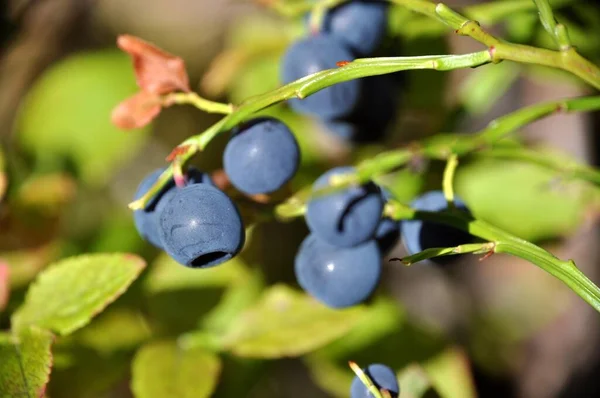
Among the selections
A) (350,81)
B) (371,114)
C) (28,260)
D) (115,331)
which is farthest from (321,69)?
(28,260)

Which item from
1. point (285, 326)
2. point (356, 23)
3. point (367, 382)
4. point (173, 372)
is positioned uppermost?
point (356, 23)

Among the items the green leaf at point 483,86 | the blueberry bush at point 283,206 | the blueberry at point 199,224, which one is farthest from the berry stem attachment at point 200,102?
the green leaf at point 483,86

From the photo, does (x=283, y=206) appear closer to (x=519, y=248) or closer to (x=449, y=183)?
(x=449, y=183)

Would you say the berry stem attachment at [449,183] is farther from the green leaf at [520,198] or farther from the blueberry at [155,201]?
the green leaf at [520,198]

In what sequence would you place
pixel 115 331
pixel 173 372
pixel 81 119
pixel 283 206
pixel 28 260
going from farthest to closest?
pixel 81 119, pixel 28 260, pixel 115 331, pixel 173 372, pixel 283 206

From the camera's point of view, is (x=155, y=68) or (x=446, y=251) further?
(x=155, y=68)

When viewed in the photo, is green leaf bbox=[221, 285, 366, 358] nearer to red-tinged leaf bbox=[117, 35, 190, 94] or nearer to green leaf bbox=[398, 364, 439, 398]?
green leaf bbox=[398, 364, 439, 398]

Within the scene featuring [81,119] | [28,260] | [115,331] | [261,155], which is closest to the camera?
[261,155]

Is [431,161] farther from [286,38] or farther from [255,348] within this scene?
[255,348]
